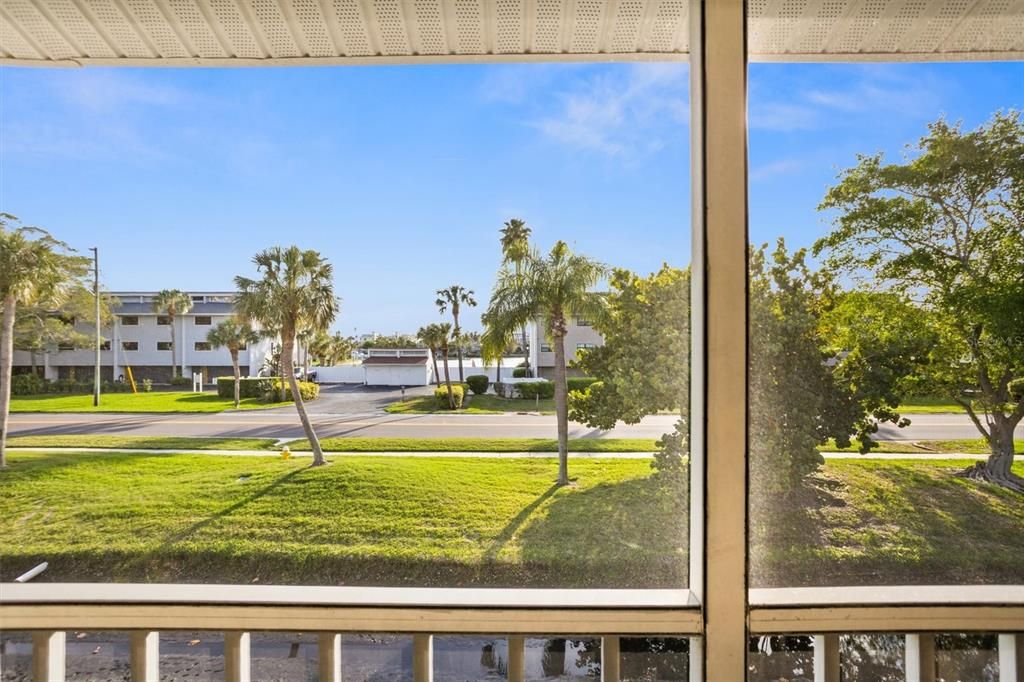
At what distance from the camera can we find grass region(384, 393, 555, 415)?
1.32 meters

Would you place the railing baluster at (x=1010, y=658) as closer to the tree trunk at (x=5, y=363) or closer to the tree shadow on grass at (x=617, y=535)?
the tree shadow on grass at (x=617, y=535)

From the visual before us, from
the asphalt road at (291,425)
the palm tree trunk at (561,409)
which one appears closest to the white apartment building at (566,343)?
the palm tree trunk at (561,409)

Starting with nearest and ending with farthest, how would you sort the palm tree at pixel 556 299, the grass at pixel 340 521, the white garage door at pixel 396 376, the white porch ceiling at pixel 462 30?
1. the white porch ceiling at pixel 462 30
2. the grass at pixel 340 521
3. the palm tree at pixel 556 299
4. the white garage door at pixel 396 376

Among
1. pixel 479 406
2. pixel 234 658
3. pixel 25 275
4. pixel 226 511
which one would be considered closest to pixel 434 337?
pixel 479 406

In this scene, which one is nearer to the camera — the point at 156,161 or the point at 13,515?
the point at 13,515

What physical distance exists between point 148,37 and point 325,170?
495 mm

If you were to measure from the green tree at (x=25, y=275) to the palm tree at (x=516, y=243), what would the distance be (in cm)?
114

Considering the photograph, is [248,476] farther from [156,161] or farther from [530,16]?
[530,16]

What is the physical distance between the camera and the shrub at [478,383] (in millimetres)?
1355

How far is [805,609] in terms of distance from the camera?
0.86 m

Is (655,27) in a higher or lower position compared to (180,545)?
higher

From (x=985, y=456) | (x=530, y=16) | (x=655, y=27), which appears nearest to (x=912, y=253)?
(x=985, y=456)

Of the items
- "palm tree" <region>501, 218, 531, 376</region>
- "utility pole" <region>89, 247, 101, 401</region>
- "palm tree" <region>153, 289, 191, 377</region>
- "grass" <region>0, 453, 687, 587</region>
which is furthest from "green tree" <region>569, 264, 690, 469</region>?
"utility pole" <region>89, 247, 101, 401</region>

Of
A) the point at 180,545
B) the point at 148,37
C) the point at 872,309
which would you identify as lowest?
the point at 180,545
